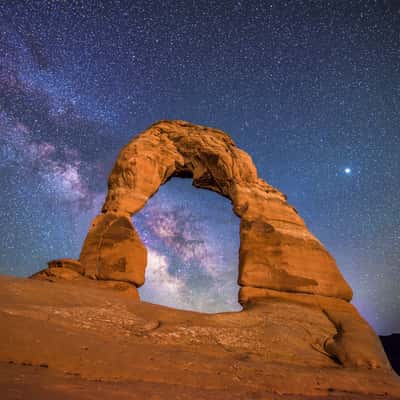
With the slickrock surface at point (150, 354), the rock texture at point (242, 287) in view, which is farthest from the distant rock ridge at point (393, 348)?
the slickrock surface at point (150, 354)

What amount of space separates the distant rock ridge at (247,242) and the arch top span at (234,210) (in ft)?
0.12

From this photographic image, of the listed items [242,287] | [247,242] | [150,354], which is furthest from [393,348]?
[150,354]

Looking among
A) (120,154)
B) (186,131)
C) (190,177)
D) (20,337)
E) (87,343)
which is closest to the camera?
(20,337)

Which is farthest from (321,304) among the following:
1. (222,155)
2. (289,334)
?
(222,155)

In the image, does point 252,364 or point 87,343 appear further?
point 252,364

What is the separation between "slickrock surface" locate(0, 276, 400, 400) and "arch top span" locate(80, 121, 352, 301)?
3197 mm

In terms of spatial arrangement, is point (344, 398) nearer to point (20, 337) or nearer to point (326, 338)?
point (326, 338)

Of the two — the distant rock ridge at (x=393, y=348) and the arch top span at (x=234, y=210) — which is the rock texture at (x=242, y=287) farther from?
the distant rock ridge at (x=393, y=348)

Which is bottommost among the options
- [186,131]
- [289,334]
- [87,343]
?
[87,343]

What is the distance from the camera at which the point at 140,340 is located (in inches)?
203

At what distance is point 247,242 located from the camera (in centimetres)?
1150

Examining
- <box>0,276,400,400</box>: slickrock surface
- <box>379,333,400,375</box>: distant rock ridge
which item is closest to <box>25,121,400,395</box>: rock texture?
<box>0,276,400,400</box>: slickrock surface

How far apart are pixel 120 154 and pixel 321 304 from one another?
10.3 m

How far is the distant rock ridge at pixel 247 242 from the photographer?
27.5ft
